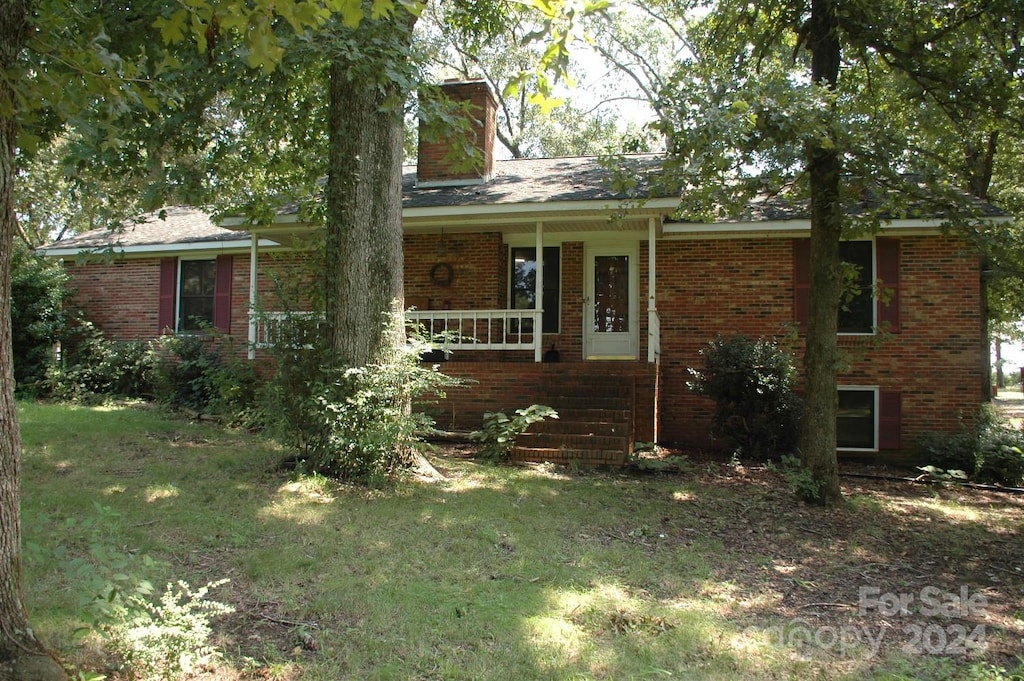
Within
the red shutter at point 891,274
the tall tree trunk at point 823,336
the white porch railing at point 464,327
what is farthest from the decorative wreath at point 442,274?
the red shutter at point 891,274

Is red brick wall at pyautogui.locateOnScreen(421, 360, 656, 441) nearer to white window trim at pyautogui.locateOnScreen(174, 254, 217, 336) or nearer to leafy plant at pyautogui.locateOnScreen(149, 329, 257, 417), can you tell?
leafy plant at pyautogui.locateOnScreen(149, 329, 257, 417)

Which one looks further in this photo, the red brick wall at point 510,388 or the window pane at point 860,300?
the window pane at point 860,300

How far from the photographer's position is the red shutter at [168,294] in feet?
47.8

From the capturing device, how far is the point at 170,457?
26.2 feet

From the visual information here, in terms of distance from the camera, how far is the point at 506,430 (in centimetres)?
888

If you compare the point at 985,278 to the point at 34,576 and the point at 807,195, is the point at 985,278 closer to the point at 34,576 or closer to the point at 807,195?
the point at 807,195

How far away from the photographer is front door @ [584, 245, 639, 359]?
12602 mm

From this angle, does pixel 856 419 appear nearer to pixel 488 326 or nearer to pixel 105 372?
pixel 488 326

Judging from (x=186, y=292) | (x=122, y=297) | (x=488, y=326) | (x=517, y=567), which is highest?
(x=186, y=292)

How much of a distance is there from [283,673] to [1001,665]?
147 inches

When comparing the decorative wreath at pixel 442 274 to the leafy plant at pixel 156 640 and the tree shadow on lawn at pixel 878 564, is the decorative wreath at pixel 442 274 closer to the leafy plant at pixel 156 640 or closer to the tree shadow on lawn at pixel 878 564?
the tree shadow on lawn at pixel 878 564

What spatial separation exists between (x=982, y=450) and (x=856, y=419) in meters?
1.86

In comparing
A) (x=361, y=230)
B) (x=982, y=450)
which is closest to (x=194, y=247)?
(x=361, y=230)

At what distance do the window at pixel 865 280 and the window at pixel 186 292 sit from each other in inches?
452
